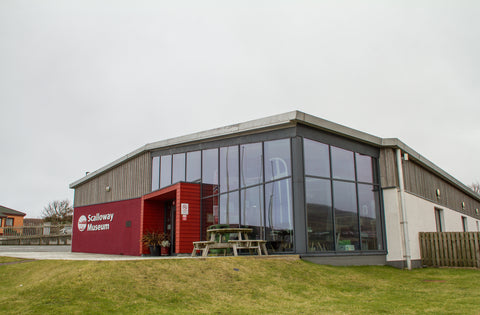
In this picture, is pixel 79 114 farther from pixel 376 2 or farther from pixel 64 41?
pixel 376 2

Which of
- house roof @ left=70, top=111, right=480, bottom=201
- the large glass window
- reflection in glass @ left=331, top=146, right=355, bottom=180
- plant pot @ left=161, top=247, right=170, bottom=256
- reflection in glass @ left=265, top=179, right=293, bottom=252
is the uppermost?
house roof @ left=70, top=111, right=480, bottom=201

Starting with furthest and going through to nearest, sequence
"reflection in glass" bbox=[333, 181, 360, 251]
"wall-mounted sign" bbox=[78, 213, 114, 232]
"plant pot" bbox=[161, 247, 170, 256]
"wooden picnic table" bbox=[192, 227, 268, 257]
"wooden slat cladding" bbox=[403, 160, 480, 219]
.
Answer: "wall-mounted sign" bbox=[78, 213, 114, 232] < "plant pot" bbox=[161, 247, 170, 256] < "wooden slat cladding" bbox=[403, 160, 480, 219] < "reflection in glass" bbox=[333, 181, 360, 251] < "wooden picnic table" bbox=[192, 227, 268, 257]

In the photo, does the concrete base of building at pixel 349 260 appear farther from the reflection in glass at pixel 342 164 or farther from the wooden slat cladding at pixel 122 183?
the wooden slat cladding at pixel 122 183

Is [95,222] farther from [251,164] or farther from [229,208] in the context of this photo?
[251,164]

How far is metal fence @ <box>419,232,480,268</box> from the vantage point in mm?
12641

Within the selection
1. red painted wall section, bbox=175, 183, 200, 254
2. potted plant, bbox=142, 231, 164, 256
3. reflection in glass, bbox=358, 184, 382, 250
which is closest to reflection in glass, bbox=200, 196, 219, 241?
red painted wall section, bbox=175, 183, 200, 254

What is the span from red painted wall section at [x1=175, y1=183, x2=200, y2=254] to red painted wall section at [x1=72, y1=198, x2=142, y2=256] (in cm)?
368

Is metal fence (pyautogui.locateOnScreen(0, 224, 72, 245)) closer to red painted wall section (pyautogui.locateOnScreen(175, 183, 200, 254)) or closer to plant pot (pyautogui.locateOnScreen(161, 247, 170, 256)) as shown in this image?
plant pot (pyautogui.locateOnScreen(161, 247, 170, 256))

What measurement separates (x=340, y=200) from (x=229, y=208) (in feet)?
11.2

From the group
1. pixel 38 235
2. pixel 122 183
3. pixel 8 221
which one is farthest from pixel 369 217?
pixel 8 221

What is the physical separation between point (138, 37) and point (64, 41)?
10.0 feet

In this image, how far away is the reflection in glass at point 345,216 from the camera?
11.6 metres

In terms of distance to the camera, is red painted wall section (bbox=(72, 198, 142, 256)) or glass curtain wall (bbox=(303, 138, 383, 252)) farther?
red painted wall section (bbox=(72, 198, 142, 256))

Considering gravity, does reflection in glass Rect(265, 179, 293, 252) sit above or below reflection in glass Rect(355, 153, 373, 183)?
below
